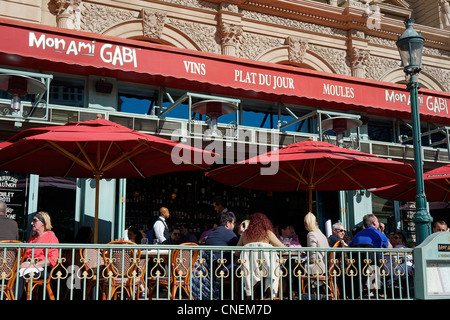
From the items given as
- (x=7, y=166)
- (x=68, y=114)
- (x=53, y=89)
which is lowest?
(x=7, y=166)

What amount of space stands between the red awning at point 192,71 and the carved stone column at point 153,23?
191 centimetres

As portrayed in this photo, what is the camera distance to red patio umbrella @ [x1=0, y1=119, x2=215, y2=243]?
6.61 metres

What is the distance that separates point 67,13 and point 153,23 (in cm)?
214

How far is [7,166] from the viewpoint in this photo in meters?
8.12

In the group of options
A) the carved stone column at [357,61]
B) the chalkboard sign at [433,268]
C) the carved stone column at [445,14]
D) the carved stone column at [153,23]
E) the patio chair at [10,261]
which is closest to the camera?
the patio chair at [10,261]

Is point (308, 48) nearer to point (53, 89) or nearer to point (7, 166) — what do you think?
point (53, 89)

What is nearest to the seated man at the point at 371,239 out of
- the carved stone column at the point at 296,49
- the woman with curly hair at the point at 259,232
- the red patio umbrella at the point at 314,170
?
the red patio umbrella at the point at 314,170

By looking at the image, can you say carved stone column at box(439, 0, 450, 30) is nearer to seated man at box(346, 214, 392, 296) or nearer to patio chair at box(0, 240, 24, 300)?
seated man at box(346, 214, 392, 296)

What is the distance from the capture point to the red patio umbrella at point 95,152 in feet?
21.7

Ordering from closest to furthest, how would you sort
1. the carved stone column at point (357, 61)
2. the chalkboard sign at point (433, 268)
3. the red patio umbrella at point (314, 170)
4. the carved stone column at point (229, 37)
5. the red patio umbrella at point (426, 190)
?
the chalkboard sign at point (433, 268) → the red patio umbrella at point (314, 170) → the red patio umbrella at point (426, 190) → the carved stone column at point (229, 37) → the carved stone column at point (357, 61)

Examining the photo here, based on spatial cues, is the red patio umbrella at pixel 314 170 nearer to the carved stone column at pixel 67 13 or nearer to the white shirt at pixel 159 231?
the white shirt at pixel 159 231

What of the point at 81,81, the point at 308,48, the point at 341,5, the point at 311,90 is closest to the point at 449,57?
the point at 341,5

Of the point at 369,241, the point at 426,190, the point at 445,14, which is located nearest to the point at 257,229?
the point at 369,241
